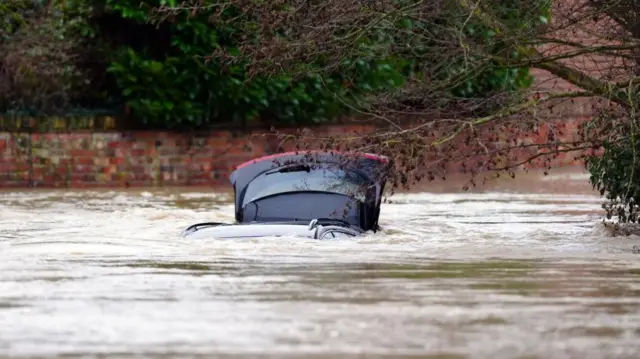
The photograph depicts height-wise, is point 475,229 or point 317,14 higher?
point 317,14

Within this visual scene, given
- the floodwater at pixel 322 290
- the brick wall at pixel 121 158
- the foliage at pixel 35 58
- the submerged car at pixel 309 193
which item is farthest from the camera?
the brick wall at pixel 121 158

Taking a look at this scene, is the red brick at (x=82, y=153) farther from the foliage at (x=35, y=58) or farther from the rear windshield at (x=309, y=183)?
the rear windshield at (x=309, y=183)

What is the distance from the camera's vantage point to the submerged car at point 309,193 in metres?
16.7

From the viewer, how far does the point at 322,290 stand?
12.3 m

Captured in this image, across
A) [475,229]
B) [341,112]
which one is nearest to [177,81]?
[341,112]

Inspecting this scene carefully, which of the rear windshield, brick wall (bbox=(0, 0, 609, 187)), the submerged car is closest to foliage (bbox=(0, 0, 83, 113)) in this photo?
brick wall (bbox=(0, 0, 609, 187))

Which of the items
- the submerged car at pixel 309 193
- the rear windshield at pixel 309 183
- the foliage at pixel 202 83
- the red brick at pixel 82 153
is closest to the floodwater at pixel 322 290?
the submerged car at pixel 309 193

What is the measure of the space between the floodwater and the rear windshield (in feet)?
1.96

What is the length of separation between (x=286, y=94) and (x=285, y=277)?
48.3 feet

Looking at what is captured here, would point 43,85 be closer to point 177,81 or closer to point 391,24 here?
point 177,81

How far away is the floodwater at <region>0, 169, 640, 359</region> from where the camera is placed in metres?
9.51

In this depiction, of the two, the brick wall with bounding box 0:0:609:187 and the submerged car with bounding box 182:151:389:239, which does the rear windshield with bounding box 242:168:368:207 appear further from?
the brick wall with bounding box 0:0:609:187

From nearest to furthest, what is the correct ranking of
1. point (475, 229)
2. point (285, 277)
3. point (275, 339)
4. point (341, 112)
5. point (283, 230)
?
point (275, 339), point (285, 277), point (283, 230), point (475, 229), point (341, 112)

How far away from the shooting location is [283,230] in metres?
16.0
